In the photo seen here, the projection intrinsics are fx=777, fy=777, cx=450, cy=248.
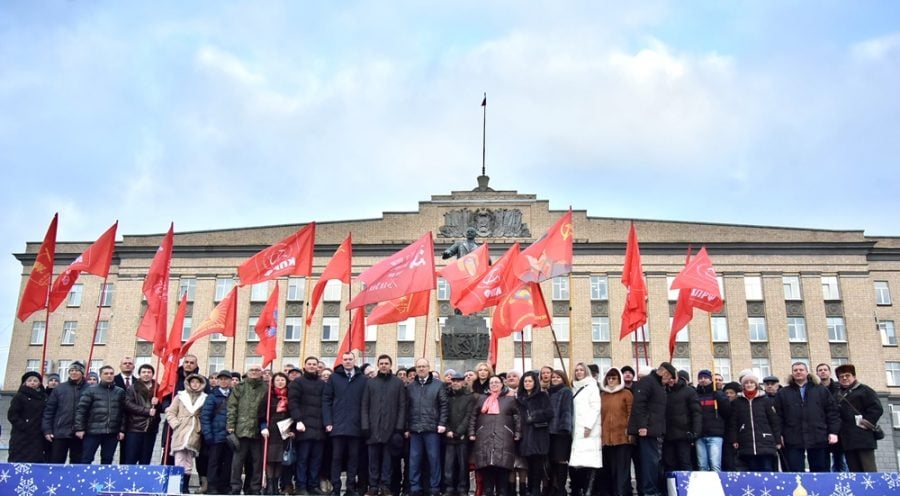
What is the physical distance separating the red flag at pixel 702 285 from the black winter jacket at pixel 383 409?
593 centimetres

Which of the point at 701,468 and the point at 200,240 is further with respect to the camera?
the point at 200,240

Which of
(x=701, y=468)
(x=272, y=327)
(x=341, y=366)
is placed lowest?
(x=701, y=468)

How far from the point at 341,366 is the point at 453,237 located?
34490 mm

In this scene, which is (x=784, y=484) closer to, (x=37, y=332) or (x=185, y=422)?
(x=185, y=422)

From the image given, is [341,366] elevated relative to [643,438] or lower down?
elevated

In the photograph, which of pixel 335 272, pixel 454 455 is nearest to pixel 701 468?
pixel 454 455

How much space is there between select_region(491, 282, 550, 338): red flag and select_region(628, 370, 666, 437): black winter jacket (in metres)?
4.03

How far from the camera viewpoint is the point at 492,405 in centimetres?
1060

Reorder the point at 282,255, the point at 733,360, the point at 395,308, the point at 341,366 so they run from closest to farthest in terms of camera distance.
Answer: the point at 341,366, the point at 282,255, the point at 395,308, the point at 733,360

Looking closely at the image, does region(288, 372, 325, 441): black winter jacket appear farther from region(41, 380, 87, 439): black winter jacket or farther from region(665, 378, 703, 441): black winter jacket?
region(665, 378, 703, 441): black winter jacket

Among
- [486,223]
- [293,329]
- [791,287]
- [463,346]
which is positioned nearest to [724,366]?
[791,287]

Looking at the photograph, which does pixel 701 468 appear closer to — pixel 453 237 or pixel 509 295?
pixel 509 295

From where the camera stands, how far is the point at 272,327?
14.4 metres

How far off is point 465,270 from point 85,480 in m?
8.36
